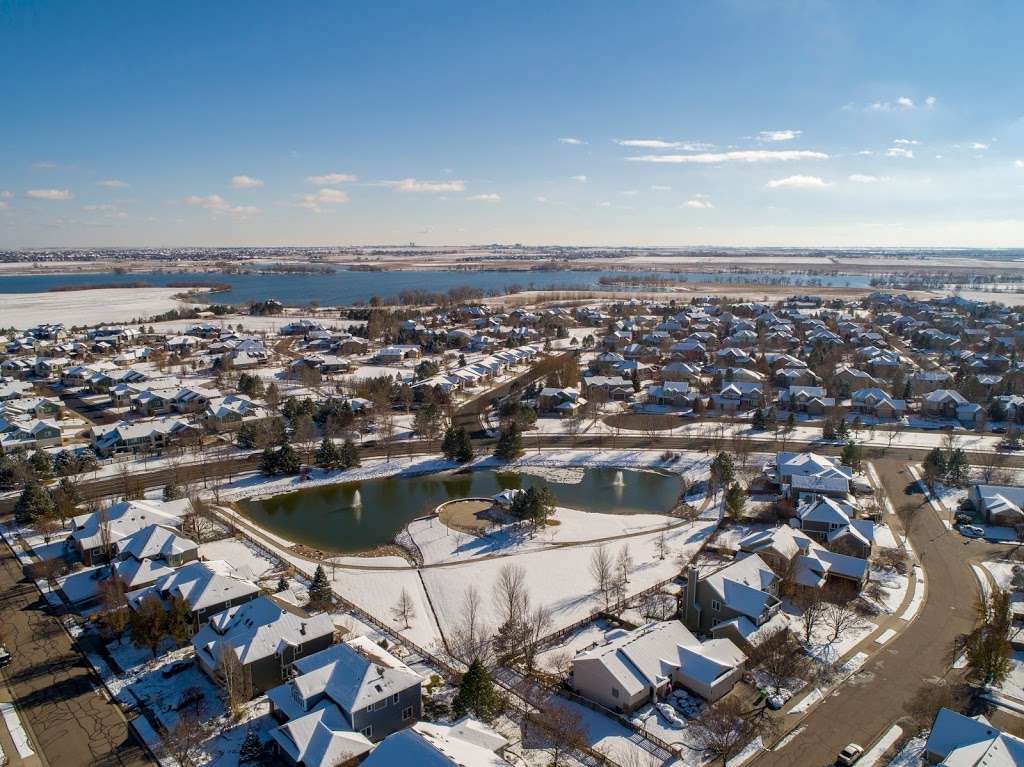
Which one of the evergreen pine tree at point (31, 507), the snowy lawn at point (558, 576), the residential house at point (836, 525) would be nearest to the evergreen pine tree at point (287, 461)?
the evergreen pine tree at point (31, 507)

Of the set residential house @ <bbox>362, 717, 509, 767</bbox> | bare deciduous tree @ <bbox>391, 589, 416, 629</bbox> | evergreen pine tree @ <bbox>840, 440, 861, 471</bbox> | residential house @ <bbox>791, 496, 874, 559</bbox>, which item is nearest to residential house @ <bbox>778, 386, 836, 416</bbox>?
evergreen pine tree @ <bbox>840, 440, 861, 471</bbox>

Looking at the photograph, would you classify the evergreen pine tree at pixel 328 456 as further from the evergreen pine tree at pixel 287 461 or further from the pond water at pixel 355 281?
the pond water at pixel 355 281

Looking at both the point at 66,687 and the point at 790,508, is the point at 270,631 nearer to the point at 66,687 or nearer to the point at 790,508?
the point at 66,687

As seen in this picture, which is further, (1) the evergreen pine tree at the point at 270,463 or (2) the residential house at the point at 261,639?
(1) the evergreen pine tree at the point at 270,463

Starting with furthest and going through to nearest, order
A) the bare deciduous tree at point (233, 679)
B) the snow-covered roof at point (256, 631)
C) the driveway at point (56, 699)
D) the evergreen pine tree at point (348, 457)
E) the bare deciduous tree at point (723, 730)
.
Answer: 1. the evergreen pine tree at point (348, 457)
2. the snow-covered roof at point (256, 631)
3. the bare deciduous tree at point (233, 679)
4. the driveway at point (56, 699)
5. the bare deciduous tree at point (723, 730)

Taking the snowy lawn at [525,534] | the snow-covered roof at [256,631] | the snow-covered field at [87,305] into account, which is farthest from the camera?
the snow-covered field at [87,305]

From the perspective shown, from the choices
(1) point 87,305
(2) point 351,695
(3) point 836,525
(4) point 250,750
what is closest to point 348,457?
(2) point 351,695

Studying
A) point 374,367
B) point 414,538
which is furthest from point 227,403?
point 414,538

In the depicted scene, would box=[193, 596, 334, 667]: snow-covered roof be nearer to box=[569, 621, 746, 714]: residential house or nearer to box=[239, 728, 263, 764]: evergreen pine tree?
box=[239, 728, 263, 764]: evergreen pine tree
